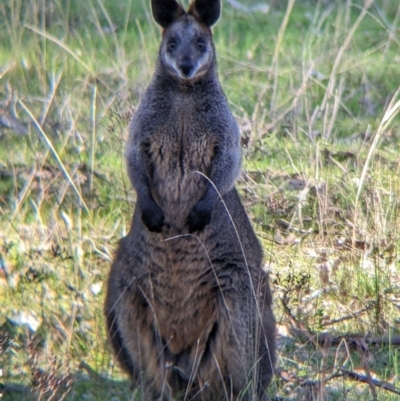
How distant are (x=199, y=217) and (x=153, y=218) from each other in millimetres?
217

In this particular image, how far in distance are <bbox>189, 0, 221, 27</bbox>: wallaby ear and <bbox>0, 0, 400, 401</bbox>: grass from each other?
3.44ft

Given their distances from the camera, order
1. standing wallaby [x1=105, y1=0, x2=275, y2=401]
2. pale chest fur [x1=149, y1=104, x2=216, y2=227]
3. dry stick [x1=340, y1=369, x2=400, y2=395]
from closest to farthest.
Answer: dry stick [x1=340, y1=369, x2=400, y2=395] → standing wallaby [x1=105, y1=0, x2=275, y2=401] → pale chest fur [x1=149, y1=104, x2=216, y2=227]

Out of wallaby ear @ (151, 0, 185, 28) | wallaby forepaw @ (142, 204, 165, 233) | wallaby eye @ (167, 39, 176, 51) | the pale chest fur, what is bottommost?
wallaby forepaw @ (142, 204, 165, 233)

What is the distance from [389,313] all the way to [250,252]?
39.9 inches

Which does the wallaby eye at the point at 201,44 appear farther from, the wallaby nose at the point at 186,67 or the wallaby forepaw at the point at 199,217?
the wallaby forepaw at the point at 199,217

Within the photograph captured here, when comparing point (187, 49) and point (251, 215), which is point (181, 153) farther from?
point (251, 215)

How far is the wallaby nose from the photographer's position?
4.51 metres

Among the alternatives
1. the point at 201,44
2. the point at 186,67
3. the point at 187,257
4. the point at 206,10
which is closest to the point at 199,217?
the point at 187,257

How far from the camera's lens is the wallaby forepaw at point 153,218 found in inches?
179

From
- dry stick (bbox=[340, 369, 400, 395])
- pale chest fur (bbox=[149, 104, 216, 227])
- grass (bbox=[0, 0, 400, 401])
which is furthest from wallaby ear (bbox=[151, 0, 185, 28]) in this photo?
dry stick (bbox=[340, 369, 400, 395])

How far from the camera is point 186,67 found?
4.51 m

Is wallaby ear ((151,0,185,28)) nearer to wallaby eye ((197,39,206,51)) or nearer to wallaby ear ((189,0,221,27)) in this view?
wallaby ear ((189,0,221,27))

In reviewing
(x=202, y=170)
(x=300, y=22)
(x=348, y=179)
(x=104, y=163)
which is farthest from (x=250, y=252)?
(x=300, y=22)

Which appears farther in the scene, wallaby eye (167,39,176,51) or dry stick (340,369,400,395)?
wallaby eye (167,39,176,51)
